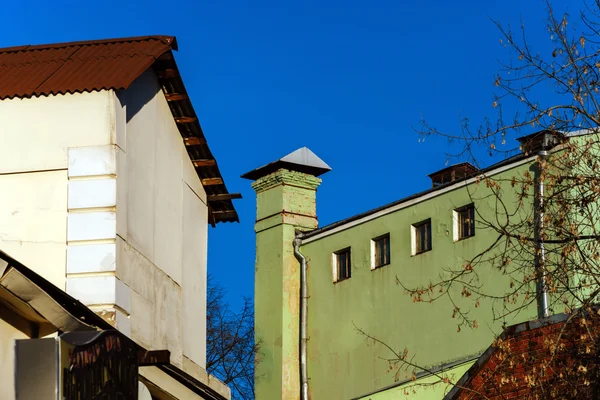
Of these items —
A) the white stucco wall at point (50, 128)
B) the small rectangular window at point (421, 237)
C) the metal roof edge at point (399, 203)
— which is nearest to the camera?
the white stucco wall at point (50, 128)

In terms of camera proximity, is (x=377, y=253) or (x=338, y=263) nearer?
(x=377, y=253)

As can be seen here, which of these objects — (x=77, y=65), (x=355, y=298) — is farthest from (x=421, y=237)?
(x=77, y=65)

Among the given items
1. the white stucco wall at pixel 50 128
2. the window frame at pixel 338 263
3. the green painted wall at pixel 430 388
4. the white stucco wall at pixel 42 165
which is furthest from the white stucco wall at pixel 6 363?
the window frame at pixel 338 263

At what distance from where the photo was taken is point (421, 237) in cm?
3131

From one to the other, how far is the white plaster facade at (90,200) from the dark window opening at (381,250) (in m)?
14.0

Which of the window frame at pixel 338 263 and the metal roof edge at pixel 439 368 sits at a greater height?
the window frame at pixel 338 263

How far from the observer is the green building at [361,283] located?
2958 cm

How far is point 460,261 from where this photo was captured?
2984cm

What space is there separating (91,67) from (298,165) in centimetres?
1783

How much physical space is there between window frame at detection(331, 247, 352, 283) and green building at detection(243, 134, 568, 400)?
2 cm

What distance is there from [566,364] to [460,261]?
1550 centimetres

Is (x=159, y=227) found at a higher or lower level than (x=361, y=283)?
lower

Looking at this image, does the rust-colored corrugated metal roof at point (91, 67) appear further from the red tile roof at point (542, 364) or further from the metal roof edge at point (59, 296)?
the red tile roof at point (542, 364)

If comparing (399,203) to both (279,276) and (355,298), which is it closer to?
(355,298)
